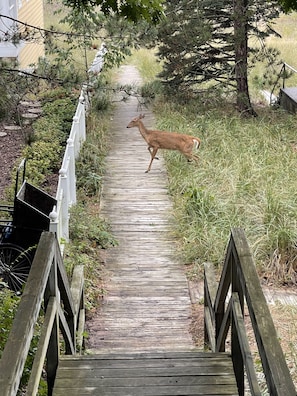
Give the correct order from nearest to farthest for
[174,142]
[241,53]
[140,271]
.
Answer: [140,271]
[174,142]
[241,53]

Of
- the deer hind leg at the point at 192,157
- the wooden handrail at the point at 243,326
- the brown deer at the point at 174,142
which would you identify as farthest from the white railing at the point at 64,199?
the wooden handrail at the point at 243,326

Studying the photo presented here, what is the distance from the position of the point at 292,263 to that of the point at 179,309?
179cm

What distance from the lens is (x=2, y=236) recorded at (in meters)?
7.46

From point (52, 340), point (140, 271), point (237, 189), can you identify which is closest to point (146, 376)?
point (52, 340)

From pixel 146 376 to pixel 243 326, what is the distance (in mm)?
720

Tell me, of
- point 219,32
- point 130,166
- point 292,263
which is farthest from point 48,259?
point 219,32

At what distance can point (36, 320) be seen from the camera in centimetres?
301

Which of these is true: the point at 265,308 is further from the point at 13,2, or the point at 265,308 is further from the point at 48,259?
the point at 13,2

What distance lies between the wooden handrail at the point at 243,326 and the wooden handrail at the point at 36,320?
923 mm

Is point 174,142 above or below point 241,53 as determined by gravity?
below

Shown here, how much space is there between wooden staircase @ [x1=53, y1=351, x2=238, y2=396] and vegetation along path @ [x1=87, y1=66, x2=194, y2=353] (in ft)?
6.85

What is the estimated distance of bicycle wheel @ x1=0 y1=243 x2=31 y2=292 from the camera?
680cm

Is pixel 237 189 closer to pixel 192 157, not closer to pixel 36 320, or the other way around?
pixel 192 157

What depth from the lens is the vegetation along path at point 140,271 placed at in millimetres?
6637
